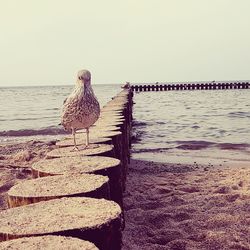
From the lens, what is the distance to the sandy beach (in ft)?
12.7

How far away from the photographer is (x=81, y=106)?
406cm

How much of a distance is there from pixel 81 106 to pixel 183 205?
1.82m

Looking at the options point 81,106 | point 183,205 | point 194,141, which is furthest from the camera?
point 194,141

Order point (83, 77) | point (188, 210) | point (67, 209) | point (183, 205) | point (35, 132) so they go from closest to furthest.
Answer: point (67, 209), point (83, 77), point (188, 210), point (183, 205), point (35, 132)

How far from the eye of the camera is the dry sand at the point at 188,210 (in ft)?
12.6

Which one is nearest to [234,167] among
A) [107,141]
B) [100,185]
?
[107,141]

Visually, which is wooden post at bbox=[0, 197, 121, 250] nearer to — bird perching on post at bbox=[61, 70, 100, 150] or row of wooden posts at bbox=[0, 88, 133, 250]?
row of wooden posts at bbox=[0, 88, 133, 250]

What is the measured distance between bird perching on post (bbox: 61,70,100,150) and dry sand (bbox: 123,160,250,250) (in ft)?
3.80

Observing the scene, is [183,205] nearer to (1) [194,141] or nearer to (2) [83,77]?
(2) [83,77]

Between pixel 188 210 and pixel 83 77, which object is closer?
pixel 83 77

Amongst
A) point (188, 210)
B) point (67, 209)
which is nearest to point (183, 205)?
point (188, 210)

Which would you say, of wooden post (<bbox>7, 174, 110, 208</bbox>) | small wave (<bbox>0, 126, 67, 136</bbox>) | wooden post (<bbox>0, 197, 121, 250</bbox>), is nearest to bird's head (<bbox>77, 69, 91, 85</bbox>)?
wooden post (<bbox>7, 174, 110, 208</bbox>)

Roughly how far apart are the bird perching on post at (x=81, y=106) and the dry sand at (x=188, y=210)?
3.80 ft

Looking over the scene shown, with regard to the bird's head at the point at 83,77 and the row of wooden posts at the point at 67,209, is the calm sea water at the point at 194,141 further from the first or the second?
the row of wooden posts at the point at 67,209
